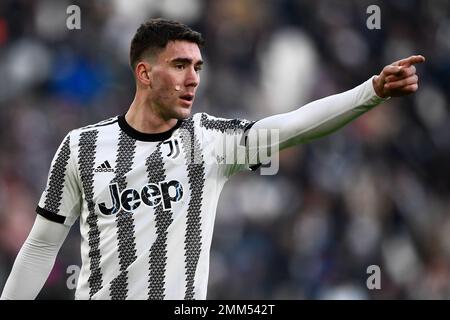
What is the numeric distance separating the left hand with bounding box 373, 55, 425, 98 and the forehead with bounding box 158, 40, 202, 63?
36.7 inches

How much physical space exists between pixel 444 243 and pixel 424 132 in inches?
47.1

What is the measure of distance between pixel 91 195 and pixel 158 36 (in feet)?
2.45

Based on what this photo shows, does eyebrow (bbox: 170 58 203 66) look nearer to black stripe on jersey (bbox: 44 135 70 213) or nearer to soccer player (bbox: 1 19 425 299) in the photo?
soccer player (bbox: 1 19 425 299)

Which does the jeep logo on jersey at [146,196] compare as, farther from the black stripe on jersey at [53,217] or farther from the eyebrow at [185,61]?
the eyebrow at [185,61]

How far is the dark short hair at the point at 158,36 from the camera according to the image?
14.9 feet

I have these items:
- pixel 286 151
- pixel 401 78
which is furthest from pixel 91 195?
pixel 286 151

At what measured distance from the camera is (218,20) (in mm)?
9719

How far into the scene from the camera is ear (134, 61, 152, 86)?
4.64 metres

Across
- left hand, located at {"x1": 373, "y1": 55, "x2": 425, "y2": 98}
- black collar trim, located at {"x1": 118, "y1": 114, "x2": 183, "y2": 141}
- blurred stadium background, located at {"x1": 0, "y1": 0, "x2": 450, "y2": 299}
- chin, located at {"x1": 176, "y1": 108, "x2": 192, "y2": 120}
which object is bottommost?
left hand, located at {"x1": 373, "y1": 55, "x2": 425, "y2": 98}

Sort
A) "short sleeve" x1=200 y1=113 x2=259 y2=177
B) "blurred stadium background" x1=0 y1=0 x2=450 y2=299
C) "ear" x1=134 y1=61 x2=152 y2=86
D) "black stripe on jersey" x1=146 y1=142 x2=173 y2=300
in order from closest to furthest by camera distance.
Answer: "black stripe on jersey" x1=146 y1=142 x2=173 y2=300 → "short sleeve" x1=200 y1=113 x2=259 y2=177 → "ear" x1=134 y1=61 x2=152 y2=86 → "blurred stadium background" x1=0 y1=0 x2=450 y2=299

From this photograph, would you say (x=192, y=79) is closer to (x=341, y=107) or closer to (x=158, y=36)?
(x=158, y=36)

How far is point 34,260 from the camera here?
4.52 meters

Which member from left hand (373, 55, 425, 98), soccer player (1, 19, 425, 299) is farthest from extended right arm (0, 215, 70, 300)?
left hand (373, 55, 425, 98)

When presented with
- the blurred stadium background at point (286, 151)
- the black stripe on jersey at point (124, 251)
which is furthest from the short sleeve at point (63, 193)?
the blurred stadium background at point (286, 151)
